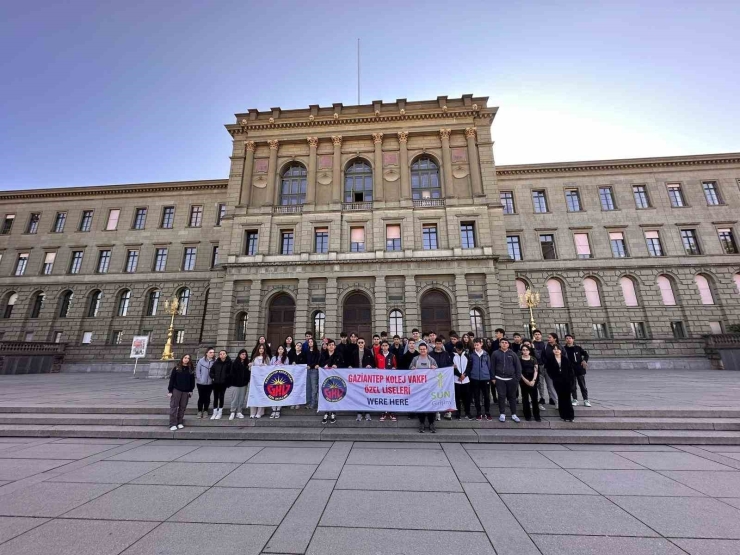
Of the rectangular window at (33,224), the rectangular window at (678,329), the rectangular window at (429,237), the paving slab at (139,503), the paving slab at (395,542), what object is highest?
the rectangular window at (33,224)

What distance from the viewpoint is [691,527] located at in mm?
3512

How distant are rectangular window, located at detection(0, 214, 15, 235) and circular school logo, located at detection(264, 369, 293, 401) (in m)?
45.6

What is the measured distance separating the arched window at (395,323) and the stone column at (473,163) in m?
11.7

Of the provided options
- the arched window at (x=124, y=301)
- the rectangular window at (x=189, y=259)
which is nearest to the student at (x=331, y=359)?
the rectangular window at (x=189, y=259)

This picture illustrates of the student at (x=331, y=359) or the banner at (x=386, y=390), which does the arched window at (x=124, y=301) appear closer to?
the student at (x=331, y=359)

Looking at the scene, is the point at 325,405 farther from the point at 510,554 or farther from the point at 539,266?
the point at 539,266

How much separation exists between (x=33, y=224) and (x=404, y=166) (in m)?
41.3

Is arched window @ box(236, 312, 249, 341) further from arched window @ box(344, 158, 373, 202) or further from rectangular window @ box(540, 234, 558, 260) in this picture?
rectangular window @ box(540, 234, 558, 260)

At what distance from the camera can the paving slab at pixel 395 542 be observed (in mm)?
3111

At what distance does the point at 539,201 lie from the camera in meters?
30.4

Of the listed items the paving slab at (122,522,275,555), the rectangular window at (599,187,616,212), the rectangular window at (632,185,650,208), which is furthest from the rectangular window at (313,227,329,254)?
the rectangular window at (632,185,650,208)

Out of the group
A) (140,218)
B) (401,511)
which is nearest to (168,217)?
(140,218)

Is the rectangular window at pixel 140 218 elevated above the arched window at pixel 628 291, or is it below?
above

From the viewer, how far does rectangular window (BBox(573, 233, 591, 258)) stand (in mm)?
28312
